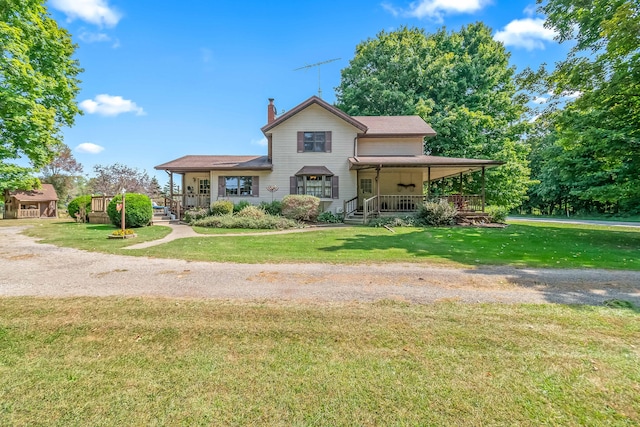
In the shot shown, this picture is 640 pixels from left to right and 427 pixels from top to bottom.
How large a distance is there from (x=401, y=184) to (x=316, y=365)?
62.2ft

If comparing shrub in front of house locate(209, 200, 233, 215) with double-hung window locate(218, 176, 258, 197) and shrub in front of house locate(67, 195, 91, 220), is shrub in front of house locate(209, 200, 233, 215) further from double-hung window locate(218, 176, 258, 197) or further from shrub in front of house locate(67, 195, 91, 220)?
shrub in front of house locate(67, 195, 91, 220)

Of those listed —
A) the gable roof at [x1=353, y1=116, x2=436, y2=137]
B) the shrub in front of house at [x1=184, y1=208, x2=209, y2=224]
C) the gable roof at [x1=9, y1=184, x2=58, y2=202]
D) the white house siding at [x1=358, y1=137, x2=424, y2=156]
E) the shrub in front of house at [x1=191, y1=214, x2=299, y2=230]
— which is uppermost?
the gable roof at [x1=353, y1=116, x2=436, y2=137]

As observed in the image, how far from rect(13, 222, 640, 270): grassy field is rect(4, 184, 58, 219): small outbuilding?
96.1 ft

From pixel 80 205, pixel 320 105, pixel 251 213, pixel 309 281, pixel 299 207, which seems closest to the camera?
pixel 309 281

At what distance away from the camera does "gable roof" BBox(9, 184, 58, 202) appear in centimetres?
3064

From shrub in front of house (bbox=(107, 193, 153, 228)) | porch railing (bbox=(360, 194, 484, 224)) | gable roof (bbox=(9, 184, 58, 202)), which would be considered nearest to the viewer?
shrub in front of house (bbox=(107, 193, 153, 228))

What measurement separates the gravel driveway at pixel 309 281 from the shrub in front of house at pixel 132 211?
7484 millimetres

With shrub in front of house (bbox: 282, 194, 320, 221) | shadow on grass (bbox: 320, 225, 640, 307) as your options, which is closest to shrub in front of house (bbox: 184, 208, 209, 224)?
shrub in front of house (bbox: 282, 194, 320, 221)

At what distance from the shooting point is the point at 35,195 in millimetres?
31531

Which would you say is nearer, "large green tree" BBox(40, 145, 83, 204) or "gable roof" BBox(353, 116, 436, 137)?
"gable roof" BBox(353, 116, 436, 137)

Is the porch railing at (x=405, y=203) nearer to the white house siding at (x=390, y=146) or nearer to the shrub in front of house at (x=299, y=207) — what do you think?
the shrub in front of house at (x=299, y=207)

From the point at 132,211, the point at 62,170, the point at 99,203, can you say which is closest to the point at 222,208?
the point at 132,211

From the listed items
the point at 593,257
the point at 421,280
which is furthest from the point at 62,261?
the point at 593,257

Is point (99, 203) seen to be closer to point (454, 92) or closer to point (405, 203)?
point (405, 203)
